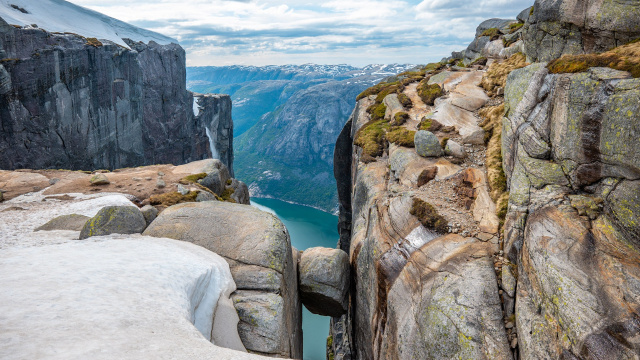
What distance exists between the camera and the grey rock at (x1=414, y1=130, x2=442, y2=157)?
22.8 meters

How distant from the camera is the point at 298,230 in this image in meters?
145

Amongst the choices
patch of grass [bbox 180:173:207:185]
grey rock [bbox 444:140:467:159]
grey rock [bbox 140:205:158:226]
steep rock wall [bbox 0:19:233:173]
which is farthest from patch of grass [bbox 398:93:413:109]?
steep rock wall [bbox 0:19:233:173]

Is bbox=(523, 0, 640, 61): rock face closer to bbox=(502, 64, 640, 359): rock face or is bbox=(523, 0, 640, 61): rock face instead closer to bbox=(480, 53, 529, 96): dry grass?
bbox=(480, 53, 529, 96): dry grass

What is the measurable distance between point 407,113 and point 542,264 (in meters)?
22.5

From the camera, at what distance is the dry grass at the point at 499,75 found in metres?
27.6

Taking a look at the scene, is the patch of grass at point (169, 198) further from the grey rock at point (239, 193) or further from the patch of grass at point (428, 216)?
the patch of grass at point (428, 216)

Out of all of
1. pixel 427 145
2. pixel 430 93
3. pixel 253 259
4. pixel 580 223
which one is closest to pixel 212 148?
pixel 430 93

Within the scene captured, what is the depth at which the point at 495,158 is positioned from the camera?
19.5 metres

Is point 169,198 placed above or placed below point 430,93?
below

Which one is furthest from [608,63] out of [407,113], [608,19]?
[407,113]

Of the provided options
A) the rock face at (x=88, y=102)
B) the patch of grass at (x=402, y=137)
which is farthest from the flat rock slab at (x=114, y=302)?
the rock face at (x=88, y=102)

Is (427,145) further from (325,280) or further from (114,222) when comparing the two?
(114,222)

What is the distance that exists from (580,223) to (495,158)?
28.3ft

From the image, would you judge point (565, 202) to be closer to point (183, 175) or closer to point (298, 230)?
point (183, 175)
